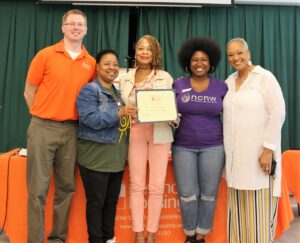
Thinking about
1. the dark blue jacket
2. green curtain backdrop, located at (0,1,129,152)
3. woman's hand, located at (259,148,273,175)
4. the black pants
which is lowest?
the black pants

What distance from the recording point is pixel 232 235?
1.94 metres

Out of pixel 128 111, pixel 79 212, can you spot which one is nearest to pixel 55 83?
pixel 128 111

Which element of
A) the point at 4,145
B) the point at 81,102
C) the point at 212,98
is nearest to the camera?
the point at 81,102

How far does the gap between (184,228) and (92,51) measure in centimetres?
301

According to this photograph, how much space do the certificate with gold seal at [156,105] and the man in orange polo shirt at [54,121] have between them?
403 millimetres

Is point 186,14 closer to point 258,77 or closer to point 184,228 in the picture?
point 258,77

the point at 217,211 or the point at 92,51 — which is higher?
the point at 92,51

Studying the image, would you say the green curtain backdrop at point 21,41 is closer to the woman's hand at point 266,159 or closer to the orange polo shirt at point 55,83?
the orange polo shirt at point 55,83

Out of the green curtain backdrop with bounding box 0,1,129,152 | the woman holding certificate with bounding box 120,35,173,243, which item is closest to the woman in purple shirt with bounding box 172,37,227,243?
the woman holding certificate with bounding box 120,35,173,243

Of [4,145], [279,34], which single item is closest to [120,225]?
[4,145]

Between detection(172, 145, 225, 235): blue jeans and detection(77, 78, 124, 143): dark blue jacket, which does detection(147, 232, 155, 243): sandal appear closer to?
detection(172, 145, 225, 235): blue jeans

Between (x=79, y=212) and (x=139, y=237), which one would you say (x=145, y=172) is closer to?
(x=139, y=237)

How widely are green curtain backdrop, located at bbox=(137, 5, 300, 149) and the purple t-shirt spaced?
2.33 metres

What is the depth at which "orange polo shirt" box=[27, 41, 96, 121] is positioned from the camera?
1.75 meters
